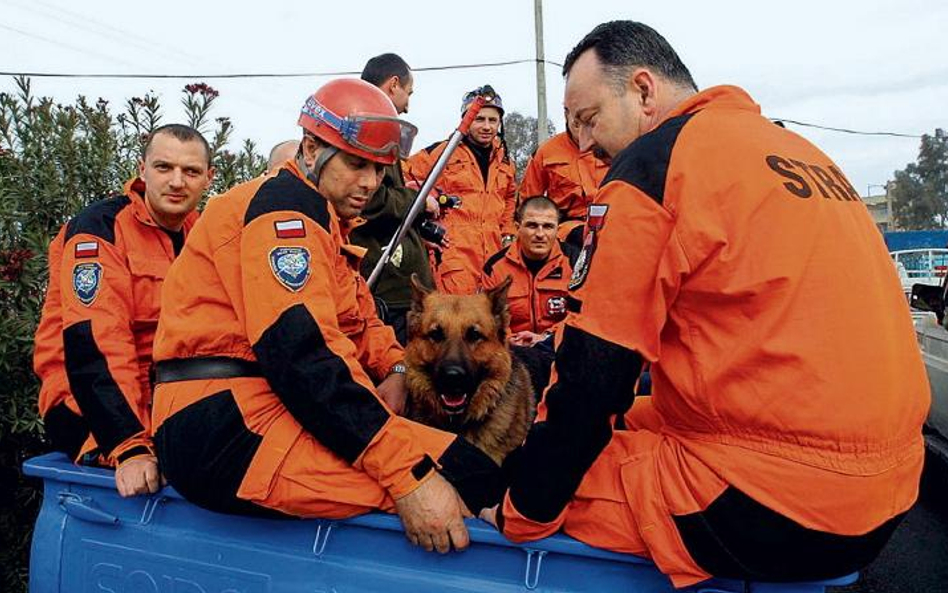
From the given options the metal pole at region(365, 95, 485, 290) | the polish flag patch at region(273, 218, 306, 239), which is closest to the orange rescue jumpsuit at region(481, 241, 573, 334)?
the metal pole at region(365, 95, 485, 290)

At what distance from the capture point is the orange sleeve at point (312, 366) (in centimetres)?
220

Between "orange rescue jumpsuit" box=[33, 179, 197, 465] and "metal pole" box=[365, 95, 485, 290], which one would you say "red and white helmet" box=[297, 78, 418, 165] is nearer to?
"orange rescue jumpsuit" box=[33, 179, 197, 465]

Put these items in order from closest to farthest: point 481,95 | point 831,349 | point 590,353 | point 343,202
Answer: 1. point 831,349
2. point 590,353
3. point 343,202
4. point 481,95

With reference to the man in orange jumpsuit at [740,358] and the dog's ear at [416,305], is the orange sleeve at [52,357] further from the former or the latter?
the man in orange jumpsuit at [740,358]

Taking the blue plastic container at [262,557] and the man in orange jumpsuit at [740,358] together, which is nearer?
the man in orange jumpsuit at [740,358]

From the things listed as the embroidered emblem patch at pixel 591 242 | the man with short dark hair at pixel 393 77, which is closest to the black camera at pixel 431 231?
the man with short dark hair at pixel 393 77

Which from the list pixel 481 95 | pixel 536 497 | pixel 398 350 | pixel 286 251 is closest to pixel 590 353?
pixel 536 497

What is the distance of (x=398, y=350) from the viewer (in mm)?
3457

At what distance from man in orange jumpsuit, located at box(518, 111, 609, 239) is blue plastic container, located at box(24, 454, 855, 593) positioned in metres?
3.62

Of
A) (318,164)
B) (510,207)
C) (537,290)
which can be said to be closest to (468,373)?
(318,164)

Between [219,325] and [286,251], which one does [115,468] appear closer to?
[219,325]

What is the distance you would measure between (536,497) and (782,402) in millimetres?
643

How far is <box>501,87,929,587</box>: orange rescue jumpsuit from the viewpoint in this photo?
1.67 metres

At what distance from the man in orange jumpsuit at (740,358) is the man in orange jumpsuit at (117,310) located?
1.68 meters
